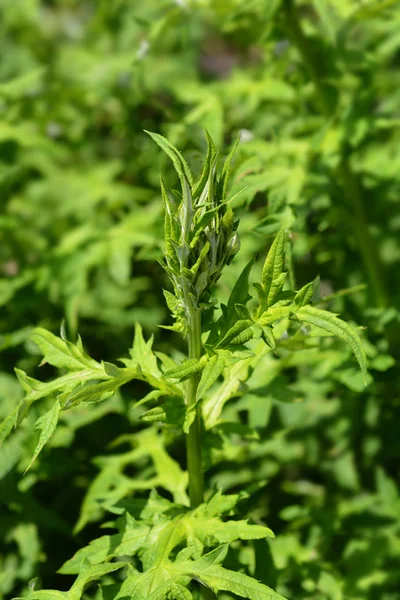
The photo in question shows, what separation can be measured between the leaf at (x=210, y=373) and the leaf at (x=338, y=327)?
0.21 meters

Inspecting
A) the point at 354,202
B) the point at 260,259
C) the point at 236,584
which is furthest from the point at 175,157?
the point at 260,259

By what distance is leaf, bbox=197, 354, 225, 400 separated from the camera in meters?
1.62

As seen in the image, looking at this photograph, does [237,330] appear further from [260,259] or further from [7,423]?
[260,259]

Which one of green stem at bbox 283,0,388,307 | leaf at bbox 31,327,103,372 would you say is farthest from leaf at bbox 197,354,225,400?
green stem at bbox 283,0,388,307

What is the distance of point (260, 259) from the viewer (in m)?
3.46

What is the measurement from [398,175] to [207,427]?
155 centimetres

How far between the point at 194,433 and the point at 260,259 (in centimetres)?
167

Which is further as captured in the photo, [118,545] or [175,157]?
[118,545]

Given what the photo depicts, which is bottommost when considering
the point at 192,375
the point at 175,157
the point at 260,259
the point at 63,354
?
the point at 260,259

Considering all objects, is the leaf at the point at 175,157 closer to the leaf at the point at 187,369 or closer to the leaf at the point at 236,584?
the leaf at the point at 187,369

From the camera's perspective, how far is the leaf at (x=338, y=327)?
1.59 m

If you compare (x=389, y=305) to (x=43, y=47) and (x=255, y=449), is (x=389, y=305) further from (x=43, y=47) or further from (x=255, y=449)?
(x=43, y=47)

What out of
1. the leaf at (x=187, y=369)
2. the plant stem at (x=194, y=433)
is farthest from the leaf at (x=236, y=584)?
the leaf at (x=187, y=369)

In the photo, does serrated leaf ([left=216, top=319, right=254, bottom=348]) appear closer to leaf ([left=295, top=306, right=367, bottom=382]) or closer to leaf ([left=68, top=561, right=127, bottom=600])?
leaf ([left=295, top=306, right=367, bottom=382])
